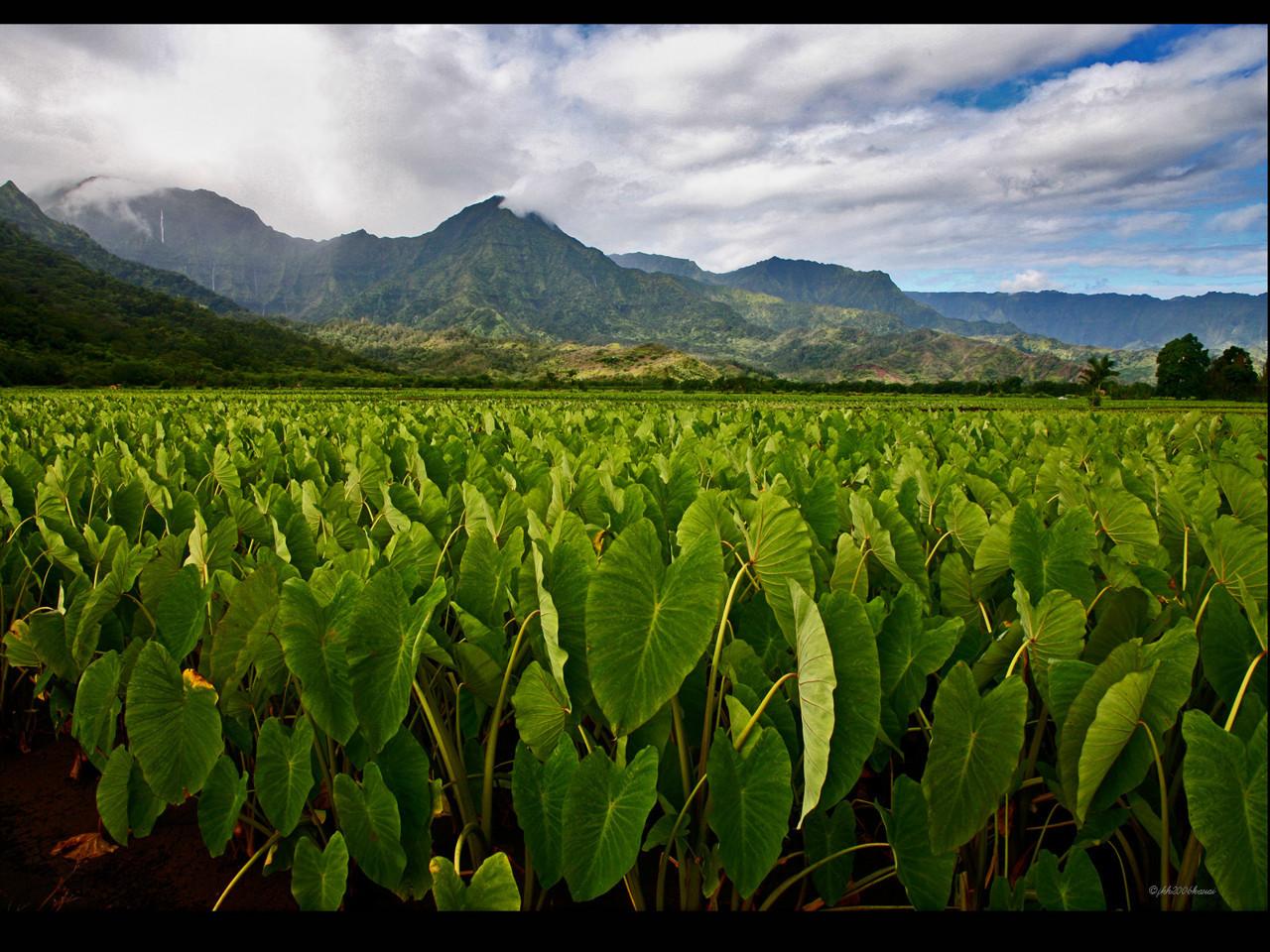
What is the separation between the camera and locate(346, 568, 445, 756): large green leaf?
1113 millimetres

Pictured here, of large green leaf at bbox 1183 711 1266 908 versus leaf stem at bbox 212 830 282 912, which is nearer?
large green leaf at bbox 1183 711 1266 908

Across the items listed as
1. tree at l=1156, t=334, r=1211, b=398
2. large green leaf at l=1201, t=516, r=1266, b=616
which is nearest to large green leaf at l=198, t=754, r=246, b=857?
large green leaf at l=1201, t=516, r=1266, b=616

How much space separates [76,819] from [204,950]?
4.19 ft

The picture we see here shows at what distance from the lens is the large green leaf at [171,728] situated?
1167 mm

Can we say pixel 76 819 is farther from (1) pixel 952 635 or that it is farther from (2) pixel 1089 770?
(2) pixel 1089 770

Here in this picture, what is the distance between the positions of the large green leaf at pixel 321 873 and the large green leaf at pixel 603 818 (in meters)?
0.39

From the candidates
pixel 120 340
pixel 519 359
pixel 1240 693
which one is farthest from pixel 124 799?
pixel 519 359

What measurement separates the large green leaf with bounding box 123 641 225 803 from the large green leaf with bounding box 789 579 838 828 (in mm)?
953

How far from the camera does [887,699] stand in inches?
48.4

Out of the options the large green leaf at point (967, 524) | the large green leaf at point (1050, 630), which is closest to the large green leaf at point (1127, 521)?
the large green leaf at point (967, 524)

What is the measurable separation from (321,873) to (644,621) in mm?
682

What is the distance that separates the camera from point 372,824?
1.13 meters

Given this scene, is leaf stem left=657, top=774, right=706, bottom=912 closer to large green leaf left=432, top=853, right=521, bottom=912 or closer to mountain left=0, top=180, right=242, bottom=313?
large green leaf left=432, top=853, right=521, bottom=912

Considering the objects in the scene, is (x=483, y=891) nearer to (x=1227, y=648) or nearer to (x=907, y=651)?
(x=907, y=651)
